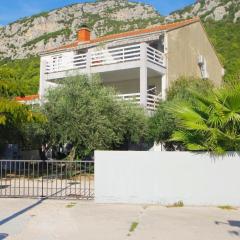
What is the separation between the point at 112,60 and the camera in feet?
89.7

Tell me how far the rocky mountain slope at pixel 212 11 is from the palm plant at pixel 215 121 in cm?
4696

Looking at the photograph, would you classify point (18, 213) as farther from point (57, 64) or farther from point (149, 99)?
point (57, 64)

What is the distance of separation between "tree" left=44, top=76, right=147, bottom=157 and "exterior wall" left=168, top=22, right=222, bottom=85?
25.7 feet

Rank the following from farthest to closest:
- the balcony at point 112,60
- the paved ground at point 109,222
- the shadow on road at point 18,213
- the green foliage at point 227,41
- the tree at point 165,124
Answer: the green foliage at point 227,41 < the balcony at point 112,60 < the tree at point 165,124 < the shadow on road at point 18,213 < the paved ground at point 109,222

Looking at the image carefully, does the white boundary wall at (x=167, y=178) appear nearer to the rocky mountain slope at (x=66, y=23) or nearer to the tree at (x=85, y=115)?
the tree at (x=85, y=115)

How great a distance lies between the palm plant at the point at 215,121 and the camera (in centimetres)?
1248

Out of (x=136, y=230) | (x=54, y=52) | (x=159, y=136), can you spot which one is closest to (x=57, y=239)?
(x=136, y=230)

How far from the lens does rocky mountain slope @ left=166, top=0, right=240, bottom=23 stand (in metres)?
60.0

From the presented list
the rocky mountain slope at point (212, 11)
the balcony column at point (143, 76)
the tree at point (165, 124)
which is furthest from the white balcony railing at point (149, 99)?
the rocky mountain slope at point (212, 11)

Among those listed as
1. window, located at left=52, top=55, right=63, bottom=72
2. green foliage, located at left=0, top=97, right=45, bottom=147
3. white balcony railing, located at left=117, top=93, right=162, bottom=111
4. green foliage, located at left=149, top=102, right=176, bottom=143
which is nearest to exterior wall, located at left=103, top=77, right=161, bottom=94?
white balcony railing, located at left=117, top=93, right=162, bottom=111

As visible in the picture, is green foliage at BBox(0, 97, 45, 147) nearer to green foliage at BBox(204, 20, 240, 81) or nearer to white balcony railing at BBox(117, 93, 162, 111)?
white balcony railing at BBox(117, 93, 162, 111)

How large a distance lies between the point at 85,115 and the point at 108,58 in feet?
27.3

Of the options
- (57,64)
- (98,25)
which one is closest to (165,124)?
(57,64)

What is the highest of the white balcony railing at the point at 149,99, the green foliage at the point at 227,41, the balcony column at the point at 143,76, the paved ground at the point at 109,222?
the green foliage at the point at 227,41
